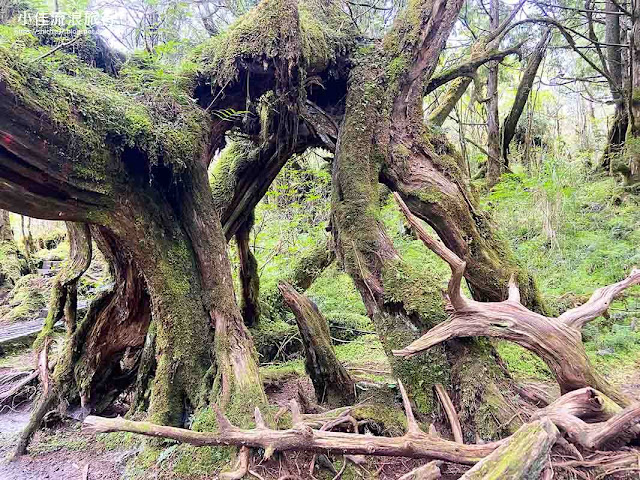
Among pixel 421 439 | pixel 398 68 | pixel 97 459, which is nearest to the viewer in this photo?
pixel 421 439

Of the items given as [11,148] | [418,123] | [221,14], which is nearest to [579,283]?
[418,123]

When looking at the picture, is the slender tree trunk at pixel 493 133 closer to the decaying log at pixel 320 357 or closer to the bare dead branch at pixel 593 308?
the bare dead branch at pixel 593 308

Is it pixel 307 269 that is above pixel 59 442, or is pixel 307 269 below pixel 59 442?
above

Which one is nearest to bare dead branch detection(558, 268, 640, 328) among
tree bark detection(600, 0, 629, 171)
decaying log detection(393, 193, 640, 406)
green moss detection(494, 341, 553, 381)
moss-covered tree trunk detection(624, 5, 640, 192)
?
decaying log detection(393, 193, 640, 406)

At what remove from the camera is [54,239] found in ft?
52.1

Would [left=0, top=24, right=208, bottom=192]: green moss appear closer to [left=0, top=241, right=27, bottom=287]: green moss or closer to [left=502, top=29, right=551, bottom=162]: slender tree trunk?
[left=502, top=29, right=551, bottom=162]: slender tree trunk

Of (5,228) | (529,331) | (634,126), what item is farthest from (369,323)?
(5,228)

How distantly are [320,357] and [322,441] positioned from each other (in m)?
1.26

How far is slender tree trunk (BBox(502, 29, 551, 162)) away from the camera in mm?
9266

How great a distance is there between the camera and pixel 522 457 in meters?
1.80

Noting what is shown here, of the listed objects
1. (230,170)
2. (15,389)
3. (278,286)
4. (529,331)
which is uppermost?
(230,170)

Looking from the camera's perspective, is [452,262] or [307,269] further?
[307,269]

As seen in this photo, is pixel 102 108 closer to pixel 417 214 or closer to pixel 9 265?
pixel 417 214

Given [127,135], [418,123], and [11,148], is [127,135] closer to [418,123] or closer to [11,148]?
[11,148]
